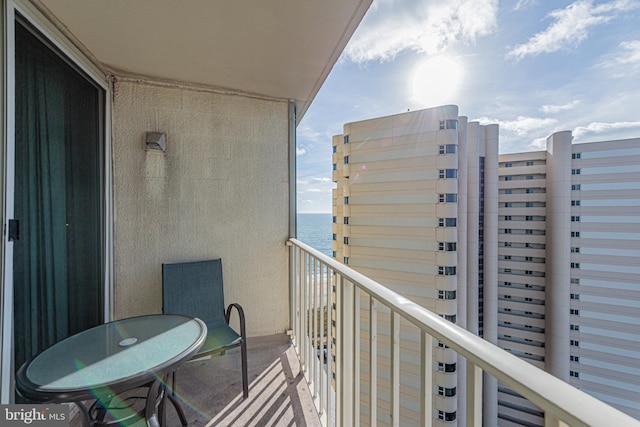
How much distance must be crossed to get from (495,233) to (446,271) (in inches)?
133

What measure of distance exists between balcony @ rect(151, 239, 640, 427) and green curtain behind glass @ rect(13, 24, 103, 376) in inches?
37.9

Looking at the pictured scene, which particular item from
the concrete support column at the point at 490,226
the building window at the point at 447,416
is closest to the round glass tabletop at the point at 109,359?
the building window at the point at 447,416

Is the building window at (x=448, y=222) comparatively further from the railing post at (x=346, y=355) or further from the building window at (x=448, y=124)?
the railing post at (x=346, y=355)

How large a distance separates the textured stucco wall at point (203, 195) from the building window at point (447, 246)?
464cm

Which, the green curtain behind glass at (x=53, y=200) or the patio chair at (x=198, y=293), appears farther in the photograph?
the patio chair at (x=198, y=293)

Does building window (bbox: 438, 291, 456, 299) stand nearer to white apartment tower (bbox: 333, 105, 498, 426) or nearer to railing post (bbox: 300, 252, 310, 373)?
white apartment tower (bbox: 333, 105, 498, 426)

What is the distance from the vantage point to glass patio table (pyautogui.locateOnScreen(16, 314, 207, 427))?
973 mm

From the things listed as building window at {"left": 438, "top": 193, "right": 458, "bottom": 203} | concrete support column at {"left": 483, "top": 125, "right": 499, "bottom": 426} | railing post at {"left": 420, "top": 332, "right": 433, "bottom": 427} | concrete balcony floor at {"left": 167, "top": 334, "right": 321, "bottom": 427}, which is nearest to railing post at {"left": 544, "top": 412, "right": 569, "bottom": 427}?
railing post at {"left": 420, "top": 332, "right": 433, "bottom": 427}

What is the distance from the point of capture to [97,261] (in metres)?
2.12

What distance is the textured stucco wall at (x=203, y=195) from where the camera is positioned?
2336 millimetres

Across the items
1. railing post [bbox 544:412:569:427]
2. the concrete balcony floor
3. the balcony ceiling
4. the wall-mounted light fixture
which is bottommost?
the concrete balcony floor

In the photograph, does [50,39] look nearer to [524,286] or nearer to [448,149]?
[448,149]

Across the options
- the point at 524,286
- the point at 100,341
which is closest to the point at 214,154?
the point at 100,341

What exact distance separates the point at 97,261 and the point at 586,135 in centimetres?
1131
